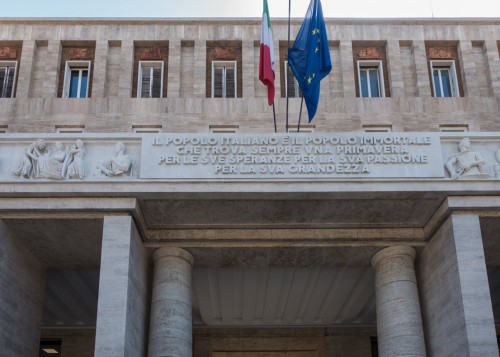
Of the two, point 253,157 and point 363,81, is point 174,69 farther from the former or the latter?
point 253,157

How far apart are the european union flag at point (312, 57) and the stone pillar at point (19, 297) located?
890 cm

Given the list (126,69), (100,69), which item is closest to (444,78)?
(126,69)

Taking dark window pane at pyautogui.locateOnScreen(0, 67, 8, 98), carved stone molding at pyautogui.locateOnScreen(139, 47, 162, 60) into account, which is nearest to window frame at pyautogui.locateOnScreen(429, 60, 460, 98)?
carved stone molding at pyautogui.locateOnScreen(139, 47, 162, 60)

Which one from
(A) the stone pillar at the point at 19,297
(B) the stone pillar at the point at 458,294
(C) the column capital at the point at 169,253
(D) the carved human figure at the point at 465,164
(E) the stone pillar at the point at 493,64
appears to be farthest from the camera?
(E) the stone pillar at the point at 493,64

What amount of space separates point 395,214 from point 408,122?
5.96 meters

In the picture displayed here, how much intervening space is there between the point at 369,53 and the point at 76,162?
12473 mm

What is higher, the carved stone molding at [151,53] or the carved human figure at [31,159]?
the carved stone molding at [151,53]

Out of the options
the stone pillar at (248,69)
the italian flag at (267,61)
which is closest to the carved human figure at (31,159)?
the italian flag at (267,61)

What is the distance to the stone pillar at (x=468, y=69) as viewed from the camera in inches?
1013

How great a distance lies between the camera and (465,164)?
1889 centimetres

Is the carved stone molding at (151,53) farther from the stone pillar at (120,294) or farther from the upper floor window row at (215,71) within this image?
the stone pillar at (120,294)

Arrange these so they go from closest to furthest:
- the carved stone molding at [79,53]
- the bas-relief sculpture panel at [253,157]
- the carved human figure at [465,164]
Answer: the bas-relief sculpture panel at [253,157]
the carved human figure at [465,164]
the carved stone molding at [79,53]

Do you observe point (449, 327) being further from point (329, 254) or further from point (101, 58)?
point (101, 58)

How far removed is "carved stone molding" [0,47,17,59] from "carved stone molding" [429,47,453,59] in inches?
586
